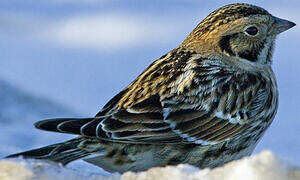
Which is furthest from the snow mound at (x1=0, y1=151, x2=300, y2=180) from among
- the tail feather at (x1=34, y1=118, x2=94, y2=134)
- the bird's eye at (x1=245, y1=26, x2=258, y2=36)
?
the bird's eye at (x1=245, y1=26, x2=258, y2=36)

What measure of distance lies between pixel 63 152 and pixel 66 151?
0.14 feet

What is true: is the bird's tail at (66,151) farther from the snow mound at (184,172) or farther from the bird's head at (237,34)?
the bird's head at (237,34)

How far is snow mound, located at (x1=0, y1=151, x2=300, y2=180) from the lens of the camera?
124 inches

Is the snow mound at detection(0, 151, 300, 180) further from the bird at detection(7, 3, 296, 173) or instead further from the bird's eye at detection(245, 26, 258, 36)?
the bird's eye at detection(245, 26, 258, 36)

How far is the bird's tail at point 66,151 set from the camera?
459 cm

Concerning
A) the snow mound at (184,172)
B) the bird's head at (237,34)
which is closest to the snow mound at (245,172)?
the snow mound at (184,172)

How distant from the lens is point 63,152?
4777 mm

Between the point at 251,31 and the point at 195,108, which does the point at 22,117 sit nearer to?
the point at 251,31

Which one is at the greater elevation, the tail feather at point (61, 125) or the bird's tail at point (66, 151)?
the tail feather at point (61, 125)

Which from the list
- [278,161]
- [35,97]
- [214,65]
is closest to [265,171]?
[278,161]

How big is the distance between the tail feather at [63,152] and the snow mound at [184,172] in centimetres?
60

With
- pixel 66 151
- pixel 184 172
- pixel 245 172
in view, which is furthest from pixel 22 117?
pixel 245 172

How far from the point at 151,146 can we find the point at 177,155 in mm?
217

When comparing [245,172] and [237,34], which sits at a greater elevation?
[237,34]
